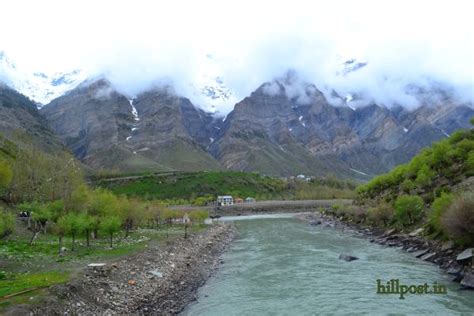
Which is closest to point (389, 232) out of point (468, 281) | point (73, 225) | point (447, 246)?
point (447, 246)

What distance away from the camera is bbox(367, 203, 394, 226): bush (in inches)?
3025

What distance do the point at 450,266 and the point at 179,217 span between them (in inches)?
3953

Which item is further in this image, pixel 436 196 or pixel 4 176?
pixel 4 176

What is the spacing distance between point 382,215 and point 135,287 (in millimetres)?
55838

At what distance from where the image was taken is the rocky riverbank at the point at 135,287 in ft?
84.3

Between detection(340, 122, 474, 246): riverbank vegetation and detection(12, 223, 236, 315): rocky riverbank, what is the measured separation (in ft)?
75.8

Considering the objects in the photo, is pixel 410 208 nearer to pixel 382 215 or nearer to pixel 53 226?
pixel 382 215

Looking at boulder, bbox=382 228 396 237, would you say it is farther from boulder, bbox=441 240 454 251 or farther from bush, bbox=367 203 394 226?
boulder, bbox=441 240 454 251

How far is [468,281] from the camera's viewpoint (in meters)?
32.3

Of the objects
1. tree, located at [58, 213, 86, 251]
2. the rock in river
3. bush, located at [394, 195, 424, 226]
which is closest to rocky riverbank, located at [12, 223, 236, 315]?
tree, located at [58, 213, 86, 251]

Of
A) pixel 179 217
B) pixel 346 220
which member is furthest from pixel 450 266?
pixel 179 217

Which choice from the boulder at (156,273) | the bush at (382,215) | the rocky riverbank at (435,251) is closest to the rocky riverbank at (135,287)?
the boulder at (156,273)

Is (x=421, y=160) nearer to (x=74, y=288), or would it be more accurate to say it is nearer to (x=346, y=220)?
(x=346, y=220)

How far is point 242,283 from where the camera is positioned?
3925 cm
